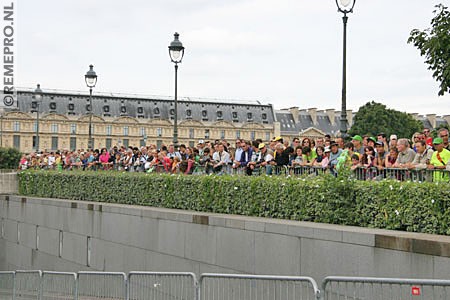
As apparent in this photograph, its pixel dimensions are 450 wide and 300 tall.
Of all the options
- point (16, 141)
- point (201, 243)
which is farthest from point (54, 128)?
point (201, 243)

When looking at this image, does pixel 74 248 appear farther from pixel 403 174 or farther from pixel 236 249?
pixel 403 174

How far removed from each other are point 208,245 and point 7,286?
5.57m

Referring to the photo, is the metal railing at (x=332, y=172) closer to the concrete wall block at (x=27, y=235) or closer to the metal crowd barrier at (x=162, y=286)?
the metal crowd barrier at (x=162, y=286)

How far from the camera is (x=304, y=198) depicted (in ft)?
46.5

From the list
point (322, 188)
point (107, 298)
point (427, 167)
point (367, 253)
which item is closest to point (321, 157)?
point (322, 188)

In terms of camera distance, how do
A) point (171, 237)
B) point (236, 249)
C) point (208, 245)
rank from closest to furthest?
point (236, 249), point (208, 245), point (171, 237)

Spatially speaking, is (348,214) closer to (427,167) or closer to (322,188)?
(322,188)

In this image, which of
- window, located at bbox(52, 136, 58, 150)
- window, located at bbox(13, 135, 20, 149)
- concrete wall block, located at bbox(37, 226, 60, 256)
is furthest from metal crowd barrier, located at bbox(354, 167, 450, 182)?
window, located at bbox(52, 136, 58, 150)

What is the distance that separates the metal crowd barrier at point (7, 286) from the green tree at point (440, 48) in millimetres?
11729

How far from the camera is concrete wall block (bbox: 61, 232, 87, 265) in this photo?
23191 millimetres

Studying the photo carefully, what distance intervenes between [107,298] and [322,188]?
4.62 meters

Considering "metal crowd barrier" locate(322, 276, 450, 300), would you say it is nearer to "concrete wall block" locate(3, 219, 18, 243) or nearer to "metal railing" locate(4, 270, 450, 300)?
"metal railing" locate(4, 270, 450, 300)

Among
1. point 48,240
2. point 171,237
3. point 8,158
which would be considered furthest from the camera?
point 8,158

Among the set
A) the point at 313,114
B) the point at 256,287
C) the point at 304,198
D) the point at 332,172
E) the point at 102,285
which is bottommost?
the point at 102,285
